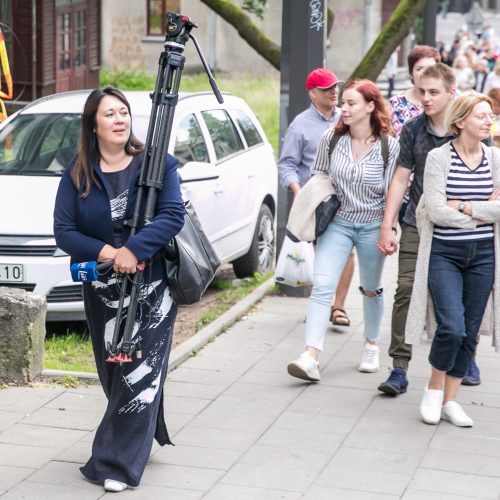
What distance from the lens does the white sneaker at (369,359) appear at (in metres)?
7.35

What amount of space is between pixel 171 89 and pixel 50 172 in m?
3.63

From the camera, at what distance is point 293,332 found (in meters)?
8.41

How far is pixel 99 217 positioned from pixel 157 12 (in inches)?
1184

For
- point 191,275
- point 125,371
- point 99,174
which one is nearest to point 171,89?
point 99,174

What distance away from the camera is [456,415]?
6.25 metres

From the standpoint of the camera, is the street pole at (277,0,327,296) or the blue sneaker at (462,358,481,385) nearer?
the blue sneaker at (462,358,481,385)

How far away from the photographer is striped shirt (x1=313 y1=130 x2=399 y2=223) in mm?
6906

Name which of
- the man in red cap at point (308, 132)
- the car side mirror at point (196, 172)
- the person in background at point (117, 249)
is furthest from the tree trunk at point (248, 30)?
the person in background at point (117, 249)

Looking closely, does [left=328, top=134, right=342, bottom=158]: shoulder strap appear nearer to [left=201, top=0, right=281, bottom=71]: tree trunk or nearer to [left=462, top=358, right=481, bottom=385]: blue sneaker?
[left=462, top=358, right=481, bottom=385]: blue sneaker

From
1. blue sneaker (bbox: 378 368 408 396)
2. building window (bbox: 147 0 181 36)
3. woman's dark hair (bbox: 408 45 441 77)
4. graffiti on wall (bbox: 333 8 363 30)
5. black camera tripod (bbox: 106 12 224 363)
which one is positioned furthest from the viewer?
graffiti on wall (bbox: 333 8 363 30)

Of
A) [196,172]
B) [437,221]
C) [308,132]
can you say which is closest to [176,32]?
[437,221]

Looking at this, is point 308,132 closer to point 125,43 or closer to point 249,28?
point 249,28

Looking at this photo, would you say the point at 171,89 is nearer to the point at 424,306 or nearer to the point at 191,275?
the point at 191,275

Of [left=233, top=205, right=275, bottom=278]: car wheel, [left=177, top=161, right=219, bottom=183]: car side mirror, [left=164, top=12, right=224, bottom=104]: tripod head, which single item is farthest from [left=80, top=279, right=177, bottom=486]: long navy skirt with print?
[left=233, top=205, right=275, bottom=278]: car wheel
